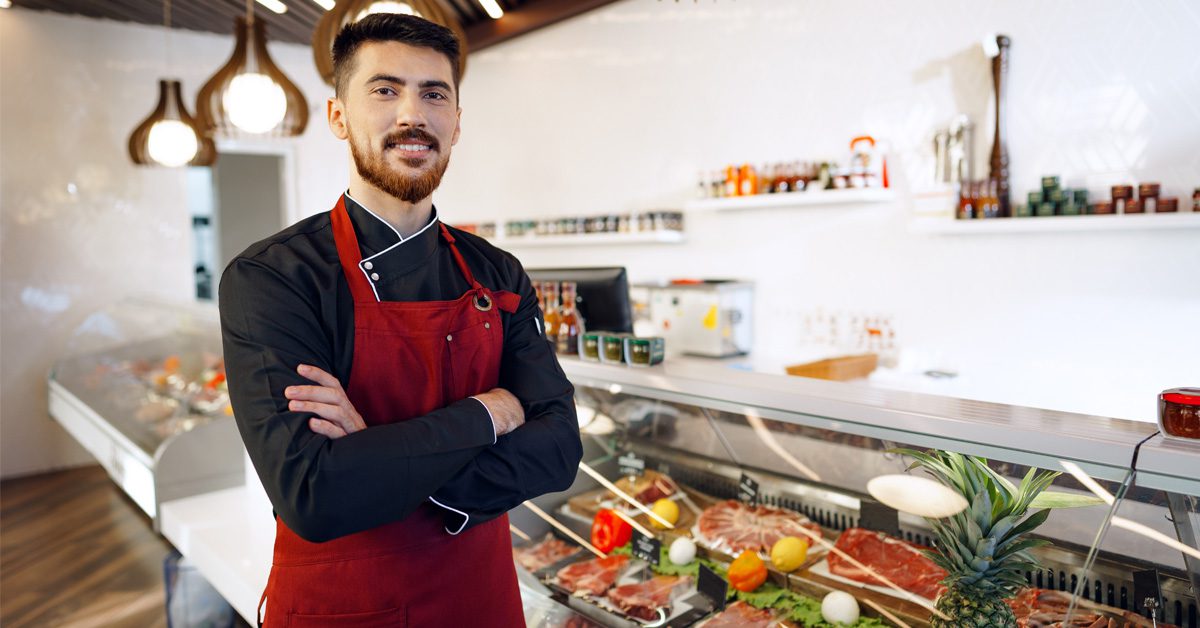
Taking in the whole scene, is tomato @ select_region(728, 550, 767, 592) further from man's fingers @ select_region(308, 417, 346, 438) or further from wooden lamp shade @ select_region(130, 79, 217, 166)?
wooden lamp shade @ select_region(130, 79, 217, 166)

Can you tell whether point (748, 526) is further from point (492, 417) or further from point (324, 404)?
point (324, 404)

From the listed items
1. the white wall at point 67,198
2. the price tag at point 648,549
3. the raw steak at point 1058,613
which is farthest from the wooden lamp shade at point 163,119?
the raw steak at point 1058,613

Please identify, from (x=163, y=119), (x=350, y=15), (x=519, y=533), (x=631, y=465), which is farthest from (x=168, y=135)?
(x=631, y=465)

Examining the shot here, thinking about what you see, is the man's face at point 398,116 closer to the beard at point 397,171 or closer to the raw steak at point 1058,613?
the beard at point 397,171

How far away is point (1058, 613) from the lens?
5.20ft

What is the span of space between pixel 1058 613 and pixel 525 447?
114 centimetres

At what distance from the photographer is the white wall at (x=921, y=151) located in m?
3.39

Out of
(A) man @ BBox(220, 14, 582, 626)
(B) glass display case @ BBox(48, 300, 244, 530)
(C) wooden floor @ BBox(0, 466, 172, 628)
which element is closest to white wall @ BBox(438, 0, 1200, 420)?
(B) glass display case @ BBox(48, 300, 244, 530)

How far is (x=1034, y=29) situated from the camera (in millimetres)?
3664

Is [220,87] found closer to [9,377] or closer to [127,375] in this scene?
[127,375]

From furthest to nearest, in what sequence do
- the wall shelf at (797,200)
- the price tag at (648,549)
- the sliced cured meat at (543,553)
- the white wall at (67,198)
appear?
the white wall at (67,198) → the wall shelf at (797,200) → the sliced cured meat at (543,553) → the price tag at (648,549)

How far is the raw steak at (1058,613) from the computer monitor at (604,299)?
1.50m

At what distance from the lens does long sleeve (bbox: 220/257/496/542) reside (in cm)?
119

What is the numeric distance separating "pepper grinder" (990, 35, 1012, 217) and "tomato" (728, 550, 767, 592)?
99.1 inches
